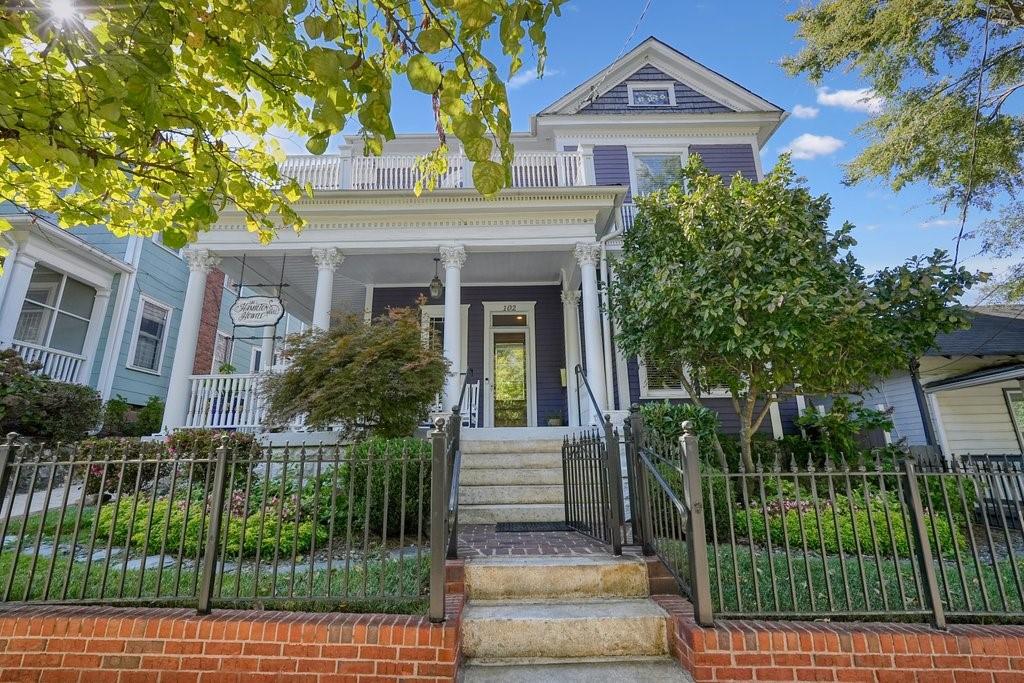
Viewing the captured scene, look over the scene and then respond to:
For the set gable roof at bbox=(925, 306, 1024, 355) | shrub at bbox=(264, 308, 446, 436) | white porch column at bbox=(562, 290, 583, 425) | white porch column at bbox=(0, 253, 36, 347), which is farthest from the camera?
white porch column at bbox=(562, 290, 583, 425)

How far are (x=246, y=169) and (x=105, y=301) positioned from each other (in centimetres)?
966

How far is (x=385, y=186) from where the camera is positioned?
326 inches

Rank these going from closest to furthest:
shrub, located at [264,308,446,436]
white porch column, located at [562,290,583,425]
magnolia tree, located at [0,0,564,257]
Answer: magnolia tree, located at [0,0,564,257] → shrub, located at [264,308,446,436] → white porch column, located at [562,290,583,425]

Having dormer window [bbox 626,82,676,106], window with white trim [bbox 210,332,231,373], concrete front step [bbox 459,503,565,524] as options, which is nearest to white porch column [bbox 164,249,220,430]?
concrete front step [bbox 459,503,565,524]

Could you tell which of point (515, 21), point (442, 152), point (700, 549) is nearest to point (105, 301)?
point (442, 152)

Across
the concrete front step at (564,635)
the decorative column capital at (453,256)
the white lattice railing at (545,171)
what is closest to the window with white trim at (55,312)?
the decorative column capital at (453,256)

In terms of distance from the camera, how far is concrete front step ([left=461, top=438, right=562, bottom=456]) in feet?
20.5

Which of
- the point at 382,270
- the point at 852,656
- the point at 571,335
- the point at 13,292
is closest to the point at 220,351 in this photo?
the point at 13,292

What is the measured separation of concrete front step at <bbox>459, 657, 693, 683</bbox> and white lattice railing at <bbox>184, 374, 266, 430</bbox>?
19.6 ft

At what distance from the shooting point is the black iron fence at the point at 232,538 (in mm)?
2723

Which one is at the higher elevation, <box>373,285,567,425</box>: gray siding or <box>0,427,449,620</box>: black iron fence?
<box>373,285,567,425</box>: gray siding

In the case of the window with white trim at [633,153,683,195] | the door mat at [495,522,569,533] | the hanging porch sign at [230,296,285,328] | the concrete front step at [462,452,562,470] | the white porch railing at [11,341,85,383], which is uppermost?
the window with white trim at [633,153,683,195]

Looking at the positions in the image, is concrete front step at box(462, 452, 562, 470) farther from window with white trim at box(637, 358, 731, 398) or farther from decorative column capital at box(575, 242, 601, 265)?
window with white trim at box(637, 358, 731, 398)

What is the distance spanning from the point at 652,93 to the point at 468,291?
6520mm
